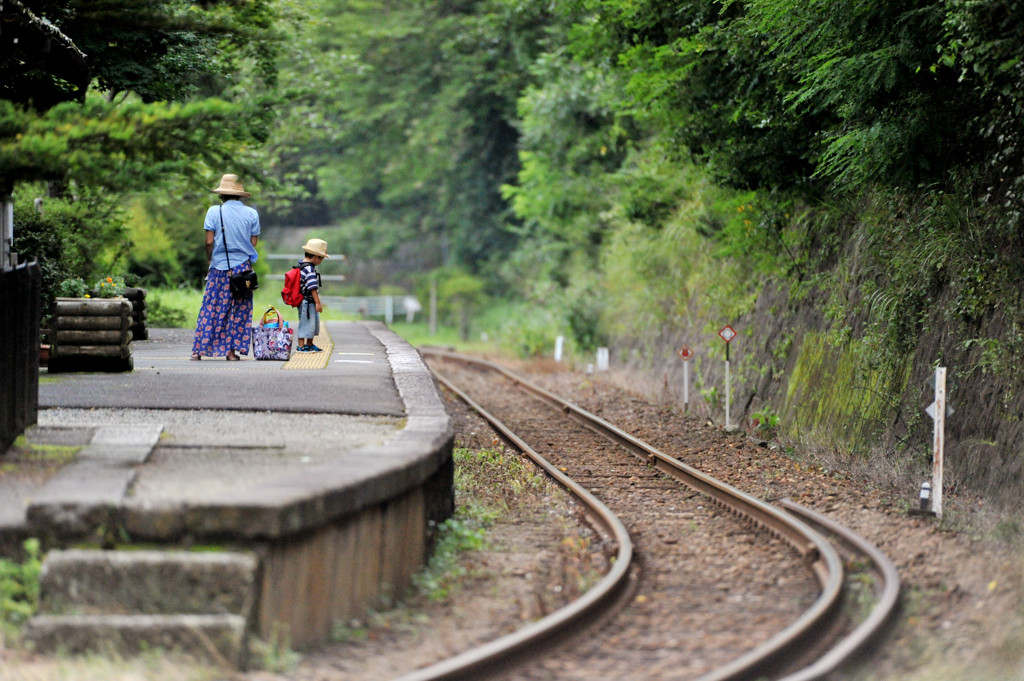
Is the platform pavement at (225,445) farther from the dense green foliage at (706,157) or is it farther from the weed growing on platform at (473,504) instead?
the dense green foliage at (706,157)

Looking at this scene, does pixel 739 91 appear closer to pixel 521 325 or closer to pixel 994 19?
pixel 994 19

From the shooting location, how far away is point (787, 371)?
45.0 ft

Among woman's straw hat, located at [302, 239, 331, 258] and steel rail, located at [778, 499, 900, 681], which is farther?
woman's straw hat, located at [302, 239, 331, 258]

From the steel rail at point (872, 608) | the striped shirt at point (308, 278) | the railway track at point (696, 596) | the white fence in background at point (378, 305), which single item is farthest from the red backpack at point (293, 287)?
the white fence in background at point (378, 305)

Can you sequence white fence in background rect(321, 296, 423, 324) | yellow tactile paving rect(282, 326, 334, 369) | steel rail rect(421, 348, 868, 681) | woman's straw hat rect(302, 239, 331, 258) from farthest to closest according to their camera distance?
1. white fence in background rect(321, 296, 423, 324)
2. woman's straw hat rect(302, 239, 331, 258)
3. yellow tactile paving rect(282, 326, 334, 369)
4. steel rail rect(421, 348, 868, 681)

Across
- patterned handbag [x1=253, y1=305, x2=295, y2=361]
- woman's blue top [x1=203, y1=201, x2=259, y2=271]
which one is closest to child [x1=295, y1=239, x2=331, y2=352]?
patterned handbag [x1=253, y1=305, x2=295, y2=361]

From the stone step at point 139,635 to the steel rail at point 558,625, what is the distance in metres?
0.80

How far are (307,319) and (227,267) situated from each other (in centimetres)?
188

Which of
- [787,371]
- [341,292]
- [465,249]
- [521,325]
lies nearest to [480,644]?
[787,371]

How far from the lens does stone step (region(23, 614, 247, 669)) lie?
4910 millimetres

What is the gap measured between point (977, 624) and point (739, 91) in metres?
8.27

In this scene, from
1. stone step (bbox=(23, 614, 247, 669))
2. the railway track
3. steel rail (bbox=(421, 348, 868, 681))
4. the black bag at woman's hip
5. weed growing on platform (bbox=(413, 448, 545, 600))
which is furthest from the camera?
the black bag at woman's hip

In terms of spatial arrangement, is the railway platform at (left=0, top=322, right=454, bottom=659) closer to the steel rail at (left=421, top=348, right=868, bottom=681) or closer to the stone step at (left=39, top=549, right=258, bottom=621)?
the stone step at (left=39, top=549, right=258, bottom=621)

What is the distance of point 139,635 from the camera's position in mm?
4938
